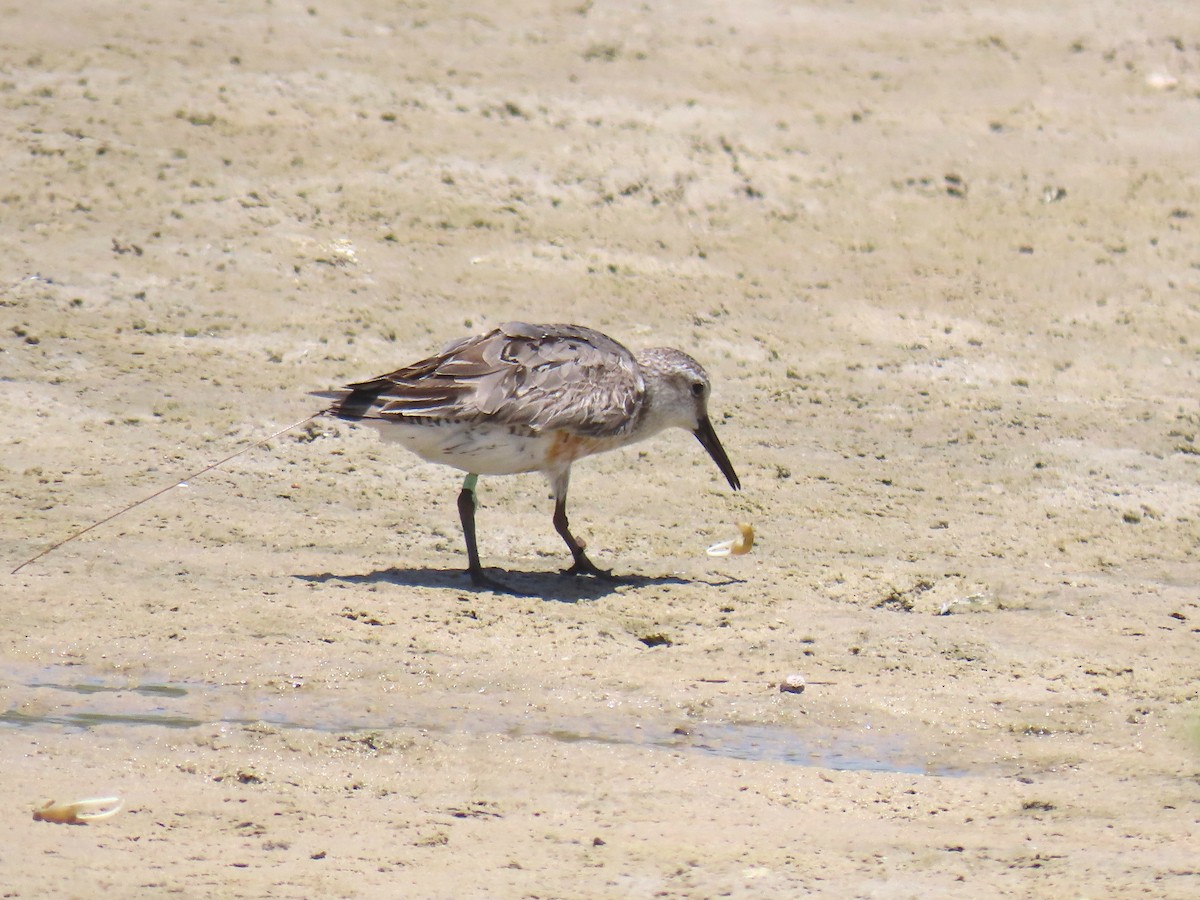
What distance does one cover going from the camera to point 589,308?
32.3 feet

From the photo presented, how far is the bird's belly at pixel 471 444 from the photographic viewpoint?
715 centimetres

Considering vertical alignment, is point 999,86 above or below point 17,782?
above

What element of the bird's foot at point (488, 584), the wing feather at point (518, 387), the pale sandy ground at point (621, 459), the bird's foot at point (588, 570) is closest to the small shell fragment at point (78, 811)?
the pale sandy ground at point (621, 459)

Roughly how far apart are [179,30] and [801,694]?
7.33 metres

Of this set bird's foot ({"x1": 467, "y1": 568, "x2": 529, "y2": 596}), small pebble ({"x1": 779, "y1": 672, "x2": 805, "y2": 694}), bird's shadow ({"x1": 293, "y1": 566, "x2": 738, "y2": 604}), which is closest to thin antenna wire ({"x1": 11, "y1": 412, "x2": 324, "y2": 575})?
bird's shadow ({"x1": 293, "y1": 566, "x2": 738, "y2": 604})

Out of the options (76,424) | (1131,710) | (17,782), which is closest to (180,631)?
(17,782)

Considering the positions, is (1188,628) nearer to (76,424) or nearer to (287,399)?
(287,399)

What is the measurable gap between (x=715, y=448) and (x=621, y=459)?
64 centimetres

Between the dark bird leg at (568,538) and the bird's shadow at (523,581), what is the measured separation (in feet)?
0.11

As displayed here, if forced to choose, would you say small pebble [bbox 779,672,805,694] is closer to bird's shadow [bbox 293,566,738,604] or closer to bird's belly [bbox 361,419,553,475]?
bird's shadow [bbox 293,566,738,604]

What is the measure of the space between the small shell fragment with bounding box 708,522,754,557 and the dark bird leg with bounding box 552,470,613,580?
0.52 m

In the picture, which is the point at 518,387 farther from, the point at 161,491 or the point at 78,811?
the point at 78,811

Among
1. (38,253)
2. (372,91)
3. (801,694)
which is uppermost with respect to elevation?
(372,91)

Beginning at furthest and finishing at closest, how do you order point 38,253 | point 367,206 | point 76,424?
point 367,206
point 38,253
point 76,424
